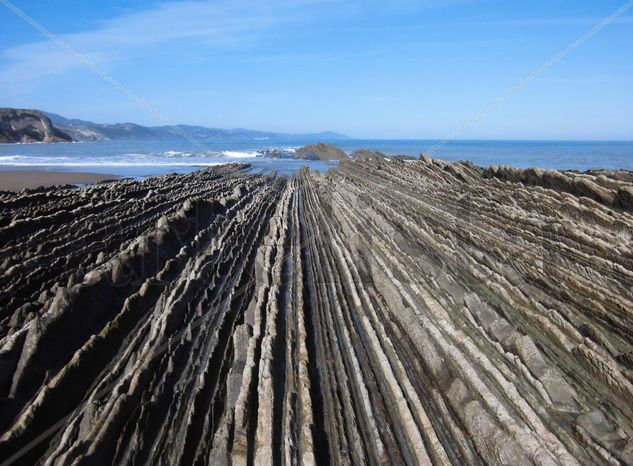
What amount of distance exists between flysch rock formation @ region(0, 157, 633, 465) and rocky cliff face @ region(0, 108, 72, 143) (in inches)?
5038

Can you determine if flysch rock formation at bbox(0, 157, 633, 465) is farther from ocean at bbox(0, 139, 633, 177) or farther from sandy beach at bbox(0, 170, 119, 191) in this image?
ocean at bbox(0, 139, 633, 177)

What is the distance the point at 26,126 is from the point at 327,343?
476 feet

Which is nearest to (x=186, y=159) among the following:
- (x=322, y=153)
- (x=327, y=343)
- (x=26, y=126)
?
(x=322, y=153)

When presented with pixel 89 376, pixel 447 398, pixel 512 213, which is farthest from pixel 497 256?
pixel 89 376

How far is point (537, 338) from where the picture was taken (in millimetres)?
8750

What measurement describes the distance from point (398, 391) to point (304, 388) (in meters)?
1.54

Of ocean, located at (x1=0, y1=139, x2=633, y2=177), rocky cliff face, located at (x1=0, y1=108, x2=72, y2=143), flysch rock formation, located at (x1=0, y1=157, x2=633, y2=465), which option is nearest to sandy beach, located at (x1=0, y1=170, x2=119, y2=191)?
ocean, located at (x1=0, y1=139, x2=633, y2=177)

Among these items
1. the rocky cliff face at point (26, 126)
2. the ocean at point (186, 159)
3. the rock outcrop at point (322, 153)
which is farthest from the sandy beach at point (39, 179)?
the rocky cliff face at point (26, 126)

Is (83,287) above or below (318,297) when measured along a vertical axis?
above

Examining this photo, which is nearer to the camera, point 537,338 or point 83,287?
point 537,338

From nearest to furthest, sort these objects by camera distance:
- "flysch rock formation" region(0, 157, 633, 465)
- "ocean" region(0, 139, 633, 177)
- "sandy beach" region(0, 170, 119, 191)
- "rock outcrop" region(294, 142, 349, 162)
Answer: "flysch rock formation" region(0, 157, 633, 465), "sandy beach" region(0, 170, 119, 191), "ocean" region(0, 139, 633, 177), "rock outcrop" region(294, 142, 349, 162)

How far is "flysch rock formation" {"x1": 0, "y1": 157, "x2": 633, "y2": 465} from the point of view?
6.32m

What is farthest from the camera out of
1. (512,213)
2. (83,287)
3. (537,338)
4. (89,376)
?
(512,213)

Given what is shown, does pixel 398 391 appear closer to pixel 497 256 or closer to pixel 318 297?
pixel 318 297
